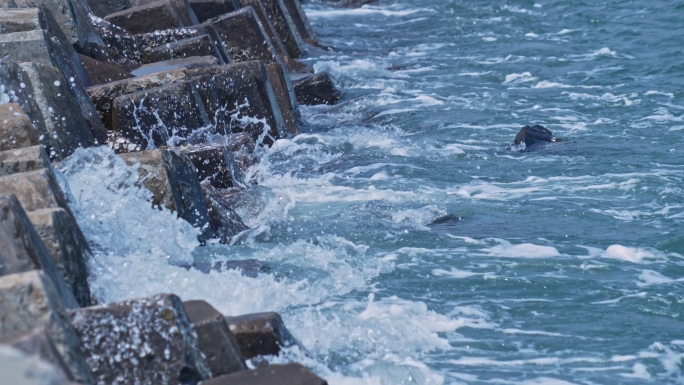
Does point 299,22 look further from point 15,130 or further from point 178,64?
point 15,130

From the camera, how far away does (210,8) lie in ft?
47.2

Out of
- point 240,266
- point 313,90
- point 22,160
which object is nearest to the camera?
point 22,160

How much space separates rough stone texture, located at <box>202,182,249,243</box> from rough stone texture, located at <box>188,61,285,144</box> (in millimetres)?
2307

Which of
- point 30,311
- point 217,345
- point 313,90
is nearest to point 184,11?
point 313,90

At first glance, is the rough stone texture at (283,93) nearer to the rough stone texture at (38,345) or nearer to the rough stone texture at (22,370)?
the rough stone texture at (38,345)

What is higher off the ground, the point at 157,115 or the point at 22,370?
the point at 22,370

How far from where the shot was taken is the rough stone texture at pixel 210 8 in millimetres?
14194

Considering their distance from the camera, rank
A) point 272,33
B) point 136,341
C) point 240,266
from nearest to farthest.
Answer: point 136,341
point 240,266
point 272,33

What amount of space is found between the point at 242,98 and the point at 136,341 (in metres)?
6.09

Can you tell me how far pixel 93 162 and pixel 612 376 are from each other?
→ 3.27m

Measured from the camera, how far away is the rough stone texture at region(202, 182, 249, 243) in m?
6.62

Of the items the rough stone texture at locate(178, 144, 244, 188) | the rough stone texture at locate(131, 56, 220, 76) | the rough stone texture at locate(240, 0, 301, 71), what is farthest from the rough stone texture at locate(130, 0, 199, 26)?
the rough stone texture at locate(178, 144, 244, 188)

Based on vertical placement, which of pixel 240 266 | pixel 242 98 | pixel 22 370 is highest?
pixel 22 370

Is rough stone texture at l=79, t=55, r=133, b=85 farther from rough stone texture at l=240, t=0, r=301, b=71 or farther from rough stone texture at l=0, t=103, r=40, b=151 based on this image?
rough stone texture at l=240, t=0, r=301, b=71
